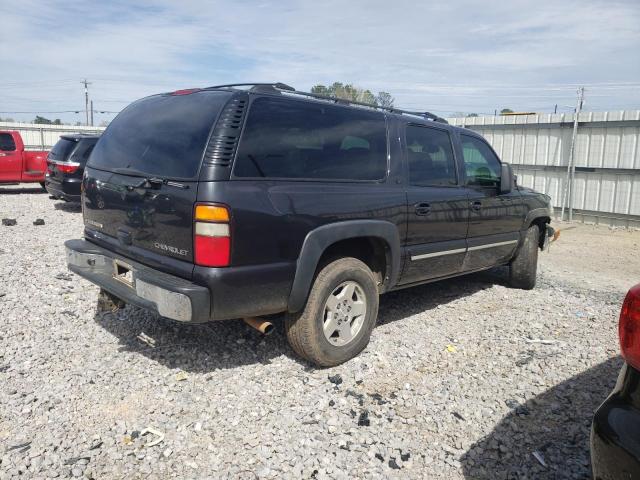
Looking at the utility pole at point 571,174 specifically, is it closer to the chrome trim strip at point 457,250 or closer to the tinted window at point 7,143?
the chrome trim strip at point 457,250

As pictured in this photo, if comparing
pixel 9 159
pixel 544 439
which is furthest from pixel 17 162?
pixel 544 439

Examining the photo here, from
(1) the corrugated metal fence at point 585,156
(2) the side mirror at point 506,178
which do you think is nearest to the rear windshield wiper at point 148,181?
(2) the side mirror at point 506,178

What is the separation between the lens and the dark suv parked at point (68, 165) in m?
10.5

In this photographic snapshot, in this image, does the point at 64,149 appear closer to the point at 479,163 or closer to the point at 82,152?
the point at 82,152

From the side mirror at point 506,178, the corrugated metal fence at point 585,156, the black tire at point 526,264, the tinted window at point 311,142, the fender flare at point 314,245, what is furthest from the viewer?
the corrugated metal fence at point 585,156

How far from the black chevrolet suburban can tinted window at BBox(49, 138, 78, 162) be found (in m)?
7.43

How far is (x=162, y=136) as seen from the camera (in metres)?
3.53

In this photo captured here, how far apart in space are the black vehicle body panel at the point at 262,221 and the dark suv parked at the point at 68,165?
7.05 m

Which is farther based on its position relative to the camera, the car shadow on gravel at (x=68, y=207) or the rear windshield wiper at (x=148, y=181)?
the car shadow on gravel at (x=68, y=207)

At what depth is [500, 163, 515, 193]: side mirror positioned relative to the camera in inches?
207

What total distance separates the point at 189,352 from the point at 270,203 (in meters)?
1.52

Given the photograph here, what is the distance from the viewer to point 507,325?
4.94m

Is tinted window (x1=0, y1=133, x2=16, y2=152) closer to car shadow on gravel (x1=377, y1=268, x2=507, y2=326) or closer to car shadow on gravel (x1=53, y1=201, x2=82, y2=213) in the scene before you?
car shadow on gravel (x1=53, y1=201, x2=82, y2=213)

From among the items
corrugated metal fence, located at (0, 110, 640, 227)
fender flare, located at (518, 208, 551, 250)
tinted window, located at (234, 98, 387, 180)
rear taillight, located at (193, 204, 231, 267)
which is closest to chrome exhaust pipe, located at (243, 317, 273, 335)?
rear taillight, located at (193, 204, 231, 267)
